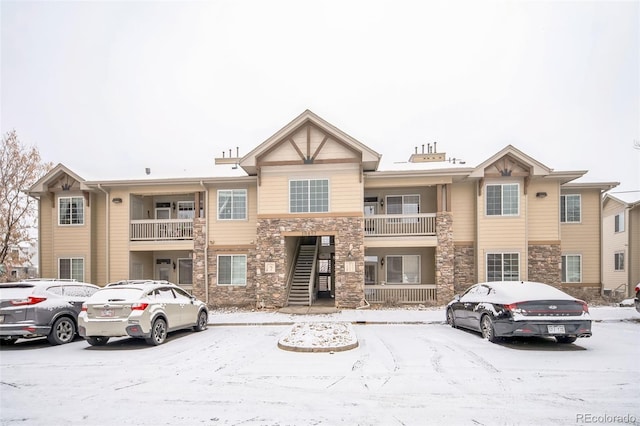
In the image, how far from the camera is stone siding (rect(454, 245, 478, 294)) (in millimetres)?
18469

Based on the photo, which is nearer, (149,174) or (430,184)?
(430,184)

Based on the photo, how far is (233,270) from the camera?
62.3 ft

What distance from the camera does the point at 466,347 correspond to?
9023 mm

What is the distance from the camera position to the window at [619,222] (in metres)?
23.0

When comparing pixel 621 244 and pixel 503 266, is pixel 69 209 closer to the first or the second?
pixel 503 266

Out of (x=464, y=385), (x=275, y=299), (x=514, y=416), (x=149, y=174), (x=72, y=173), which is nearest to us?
(x=514, y=416)

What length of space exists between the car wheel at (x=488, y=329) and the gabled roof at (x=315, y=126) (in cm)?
828

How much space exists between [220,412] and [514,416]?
374cm

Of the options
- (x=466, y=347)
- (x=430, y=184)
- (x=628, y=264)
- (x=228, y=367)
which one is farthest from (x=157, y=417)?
(x=628, y=264)

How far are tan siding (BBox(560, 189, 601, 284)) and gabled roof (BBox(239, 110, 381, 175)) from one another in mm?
10974

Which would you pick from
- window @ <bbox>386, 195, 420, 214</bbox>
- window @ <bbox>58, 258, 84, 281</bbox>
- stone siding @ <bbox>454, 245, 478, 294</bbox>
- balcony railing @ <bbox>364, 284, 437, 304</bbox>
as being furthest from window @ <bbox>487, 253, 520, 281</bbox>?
window @ <bbox>58, 258, 84, 281</bbox>

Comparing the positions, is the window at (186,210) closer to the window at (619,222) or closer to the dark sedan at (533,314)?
the dark sedan at (533,314)

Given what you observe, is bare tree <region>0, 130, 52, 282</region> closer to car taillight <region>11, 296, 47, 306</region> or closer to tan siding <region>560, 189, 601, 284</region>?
car taillight <region>11, 296, 47, 306</region>

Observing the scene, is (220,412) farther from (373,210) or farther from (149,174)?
(149,174)
